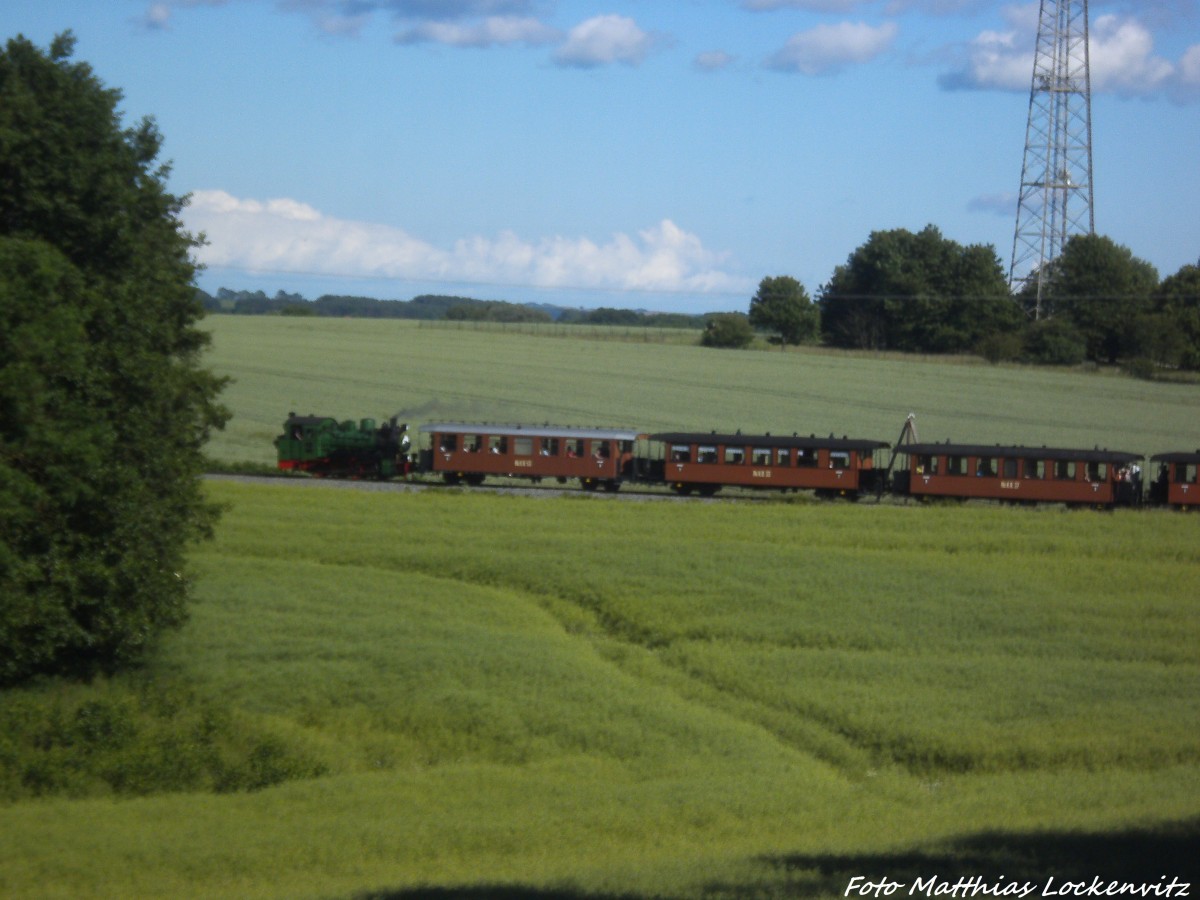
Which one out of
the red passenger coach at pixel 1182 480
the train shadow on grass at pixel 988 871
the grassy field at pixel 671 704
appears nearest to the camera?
the train shadow on grass at pixel 988 871

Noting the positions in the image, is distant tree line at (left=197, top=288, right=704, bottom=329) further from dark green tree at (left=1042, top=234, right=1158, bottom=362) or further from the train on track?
the train on track

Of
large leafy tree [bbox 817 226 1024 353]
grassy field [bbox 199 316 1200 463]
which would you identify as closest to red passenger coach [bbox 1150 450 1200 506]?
grassy field [bbox 199 316 1200 463]

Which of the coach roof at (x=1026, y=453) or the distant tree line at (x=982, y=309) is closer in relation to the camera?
the coach roof at (x=1026, y=453)

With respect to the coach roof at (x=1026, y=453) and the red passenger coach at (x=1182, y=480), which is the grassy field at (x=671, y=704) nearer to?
the coach roof at (x=1026, y=453)

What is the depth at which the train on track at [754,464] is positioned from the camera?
147 ft

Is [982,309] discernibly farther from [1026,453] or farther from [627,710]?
[627,710]

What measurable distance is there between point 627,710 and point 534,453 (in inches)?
1033

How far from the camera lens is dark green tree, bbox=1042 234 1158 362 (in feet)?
332

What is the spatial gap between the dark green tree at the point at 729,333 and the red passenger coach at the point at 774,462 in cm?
7249

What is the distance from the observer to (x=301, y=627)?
91.0 feet

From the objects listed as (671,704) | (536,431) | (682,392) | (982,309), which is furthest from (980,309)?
(671,704)

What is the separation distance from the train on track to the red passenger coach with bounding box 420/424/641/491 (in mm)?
39

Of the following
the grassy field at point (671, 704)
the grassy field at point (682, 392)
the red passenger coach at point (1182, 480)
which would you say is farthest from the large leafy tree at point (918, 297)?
the grassy field at point (671, 704)

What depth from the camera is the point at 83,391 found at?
27.1 metres
